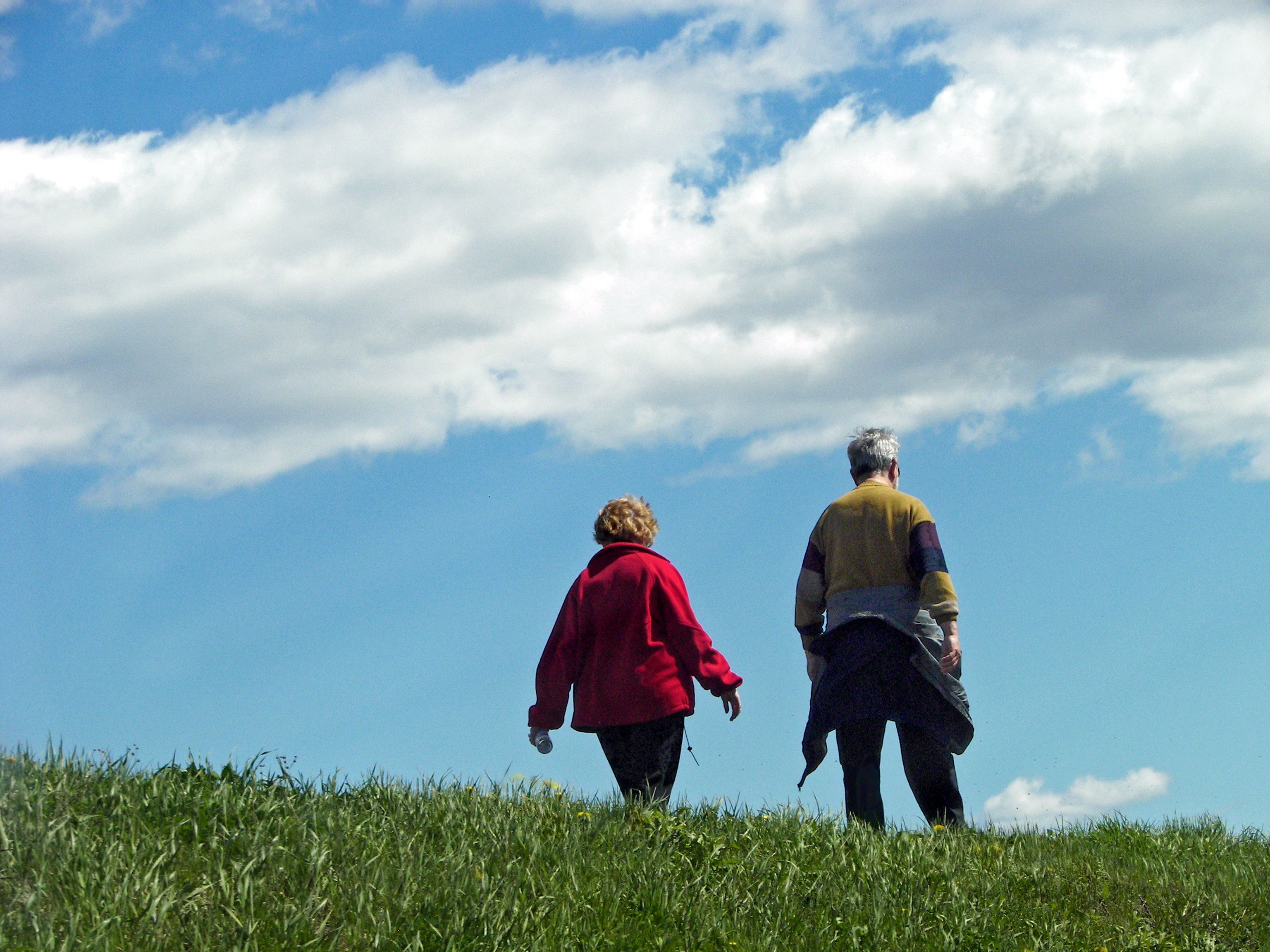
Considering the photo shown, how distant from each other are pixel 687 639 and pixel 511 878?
2826 millimetres

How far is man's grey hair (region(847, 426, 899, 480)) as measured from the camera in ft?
24.7

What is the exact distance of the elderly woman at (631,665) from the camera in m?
7.04

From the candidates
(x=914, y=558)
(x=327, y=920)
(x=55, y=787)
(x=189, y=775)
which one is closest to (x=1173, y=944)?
(x=914, y=558)

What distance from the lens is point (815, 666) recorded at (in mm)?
7352

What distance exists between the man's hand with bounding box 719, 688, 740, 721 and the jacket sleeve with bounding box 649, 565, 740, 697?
0.9 inches

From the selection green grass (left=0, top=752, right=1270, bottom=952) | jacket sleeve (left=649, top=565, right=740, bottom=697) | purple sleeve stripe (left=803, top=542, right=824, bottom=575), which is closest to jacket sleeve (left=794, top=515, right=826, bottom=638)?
purple sleeve stripe (left=803, top=542, right=824, bottom=575)

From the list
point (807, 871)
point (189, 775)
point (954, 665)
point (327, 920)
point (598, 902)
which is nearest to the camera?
point (327, 920)

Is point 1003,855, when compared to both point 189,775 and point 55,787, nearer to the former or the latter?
point 189,775

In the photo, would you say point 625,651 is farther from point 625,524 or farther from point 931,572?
point 931,572

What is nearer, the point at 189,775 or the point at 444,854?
the point at 444,854

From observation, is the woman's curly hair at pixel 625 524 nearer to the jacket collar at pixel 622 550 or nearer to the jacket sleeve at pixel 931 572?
the jacket collar at pixel 622 550

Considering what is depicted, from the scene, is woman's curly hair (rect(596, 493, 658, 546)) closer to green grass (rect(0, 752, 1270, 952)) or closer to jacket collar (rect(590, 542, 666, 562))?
jacket collar (rect(590, 542, 666, 562))

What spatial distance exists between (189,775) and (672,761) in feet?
9.79

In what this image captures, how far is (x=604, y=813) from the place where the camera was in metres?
5.68
